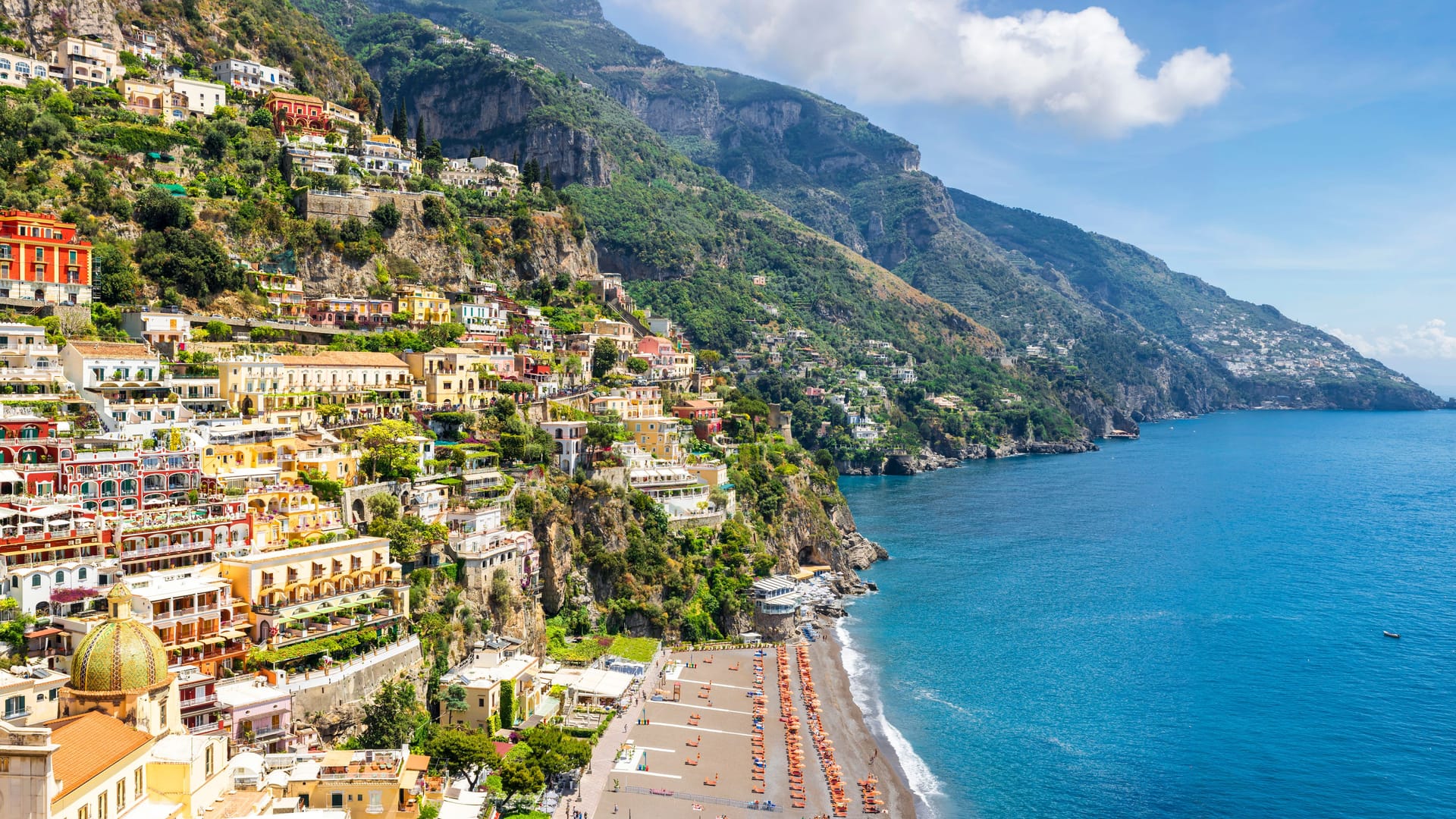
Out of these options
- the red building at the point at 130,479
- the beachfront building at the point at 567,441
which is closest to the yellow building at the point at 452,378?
the beachfront building at the point at 567,441

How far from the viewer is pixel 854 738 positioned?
181ft

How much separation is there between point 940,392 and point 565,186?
76375mm

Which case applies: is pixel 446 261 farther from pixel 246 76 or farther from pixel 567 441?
pixel 567 441

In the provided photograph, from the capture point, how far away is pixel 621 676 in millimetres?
55344

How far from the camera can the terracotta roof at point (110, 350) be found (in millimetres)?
50781

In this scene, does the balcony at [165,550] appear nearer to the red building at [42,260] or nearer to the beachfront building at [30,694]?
the beachfront building at [30,694]

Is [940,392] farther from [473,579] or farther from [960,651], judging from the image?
[473,579]

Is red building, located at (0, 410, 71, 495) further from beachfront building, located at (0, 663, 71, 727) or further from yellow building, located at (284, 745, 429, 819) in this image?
yellow building, located at (284, 745, 429, 819)

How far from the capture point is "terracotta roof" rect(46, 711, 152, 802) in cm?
2528

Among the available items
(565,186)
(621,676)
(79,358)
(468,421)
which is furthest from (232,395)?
(565,186)

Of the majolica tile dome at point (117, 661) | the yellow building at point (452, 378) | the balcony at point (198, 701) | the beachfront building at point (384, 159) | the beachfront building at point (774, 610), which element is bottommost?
the beachfront building at point (774, 610)

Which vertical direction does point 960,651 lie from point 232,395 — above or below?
below

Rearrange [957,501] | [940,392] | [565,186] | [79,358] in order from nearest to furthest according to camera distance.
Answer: [79,358] < [957,501] < [565,186] < [940,392]

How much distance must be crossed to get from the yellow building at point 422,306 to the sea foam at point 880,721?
3649 centimetres
